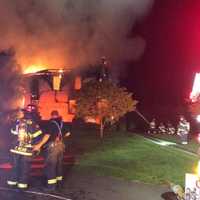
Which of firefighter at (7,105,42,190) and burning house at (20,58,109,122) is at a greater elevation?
burning house at (20,58,109,122)

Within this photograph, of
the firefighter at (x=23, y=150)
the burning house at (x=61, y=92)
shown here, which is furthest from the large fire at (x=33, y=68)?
the firefighter at (x=23, y=150)

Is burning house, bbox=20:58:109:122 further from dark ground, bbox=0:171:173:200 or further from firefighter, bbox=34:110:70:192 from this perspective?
firefighter, bbox=34:110:70:192

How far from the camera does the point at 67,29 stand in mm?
16562

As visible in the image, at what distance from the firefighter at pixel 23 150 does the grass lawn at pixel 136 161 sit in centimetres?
251

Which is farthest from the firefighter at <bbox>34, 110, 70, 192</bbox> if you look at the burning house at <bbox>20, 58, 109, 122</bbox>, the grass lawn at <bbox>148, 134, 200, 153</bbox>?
the burning house at <bbox>20, 58, 109, 122</bbox>

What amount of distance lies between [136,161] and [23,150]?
498 cm

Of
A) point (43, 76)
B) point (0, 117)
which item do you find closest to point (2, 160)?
point (0, 117)

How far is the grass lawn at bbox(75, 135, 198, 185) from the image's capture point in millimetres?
11969

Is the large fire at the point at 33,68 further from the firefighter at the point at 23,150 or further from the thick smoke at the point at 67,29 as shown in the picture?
the firefighter at the point at 23,150

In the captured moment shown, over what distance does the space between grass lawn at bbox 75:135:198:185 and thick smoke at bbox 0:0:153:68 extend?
3.53 meters

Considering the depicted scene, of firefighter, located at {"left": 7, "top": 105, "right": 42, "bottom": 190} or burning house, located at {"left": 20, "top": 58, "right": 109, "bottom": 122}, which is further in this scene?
burning house, located at {"left": 20, "top": 58, "right": 109, "bottom": 122}

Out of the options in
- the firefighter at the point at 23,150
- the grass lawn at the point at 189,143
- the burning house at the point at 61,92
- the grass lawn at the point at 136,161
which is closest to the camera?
the firefighter at the point at 23,150

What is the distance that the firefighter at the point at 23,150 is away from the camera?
9883mm

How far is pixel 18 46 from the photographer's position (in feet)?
50.4
